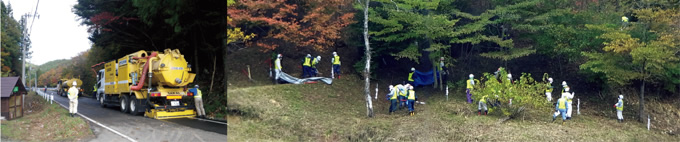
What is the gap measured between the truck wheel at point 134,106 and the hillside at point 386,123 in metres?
2.06

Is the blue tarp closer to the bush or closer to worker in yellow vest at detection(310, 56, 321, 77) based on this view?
the bush

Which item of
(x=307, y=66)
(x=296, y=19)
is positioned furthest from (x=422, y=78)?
(x=296, y=19)

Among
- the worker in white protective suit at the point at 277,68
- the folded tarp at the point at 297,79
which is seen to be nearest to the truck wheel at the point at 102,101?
the worker in white protective suit at the point at 277,68

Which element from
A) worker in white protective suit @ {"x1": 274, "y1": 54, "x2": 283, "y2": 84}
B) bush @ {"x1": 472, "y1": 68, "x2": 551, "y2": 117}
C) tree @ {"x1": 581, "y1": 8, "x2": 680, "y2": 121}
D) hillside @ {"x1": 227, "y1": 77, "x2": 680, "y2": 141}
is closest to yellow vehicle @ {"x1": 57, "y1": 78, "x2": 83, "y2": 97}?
hillside @ {"x1": 227, "y1": 77, "x2": 680, "y2": 141}

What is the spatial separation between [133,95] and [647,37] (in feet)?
42.4

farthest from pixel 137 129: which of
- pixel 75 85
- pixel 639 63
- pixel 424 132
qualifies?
pixel 639 63

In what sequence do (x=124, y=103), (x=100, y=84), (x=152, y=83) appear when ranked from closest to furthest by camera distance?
1. (x=100, y=84)
2. (x=124, y=103)
3. (x=152, y=83)

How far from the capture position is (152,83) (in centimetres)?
A: 767

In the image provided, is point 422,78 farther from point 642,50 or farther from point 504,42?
point 642,50

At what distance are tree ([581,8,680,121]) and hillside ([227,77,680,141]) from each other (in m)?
1.34

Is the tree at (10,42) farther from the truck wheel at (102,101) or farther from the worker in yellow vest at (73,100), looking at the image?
the truck wheel at (102,101)

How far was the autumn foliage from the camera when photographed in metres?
8.09

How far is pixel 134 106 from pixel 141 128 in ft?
5.81

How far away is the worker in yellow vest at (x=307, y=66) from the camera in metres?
11.8
